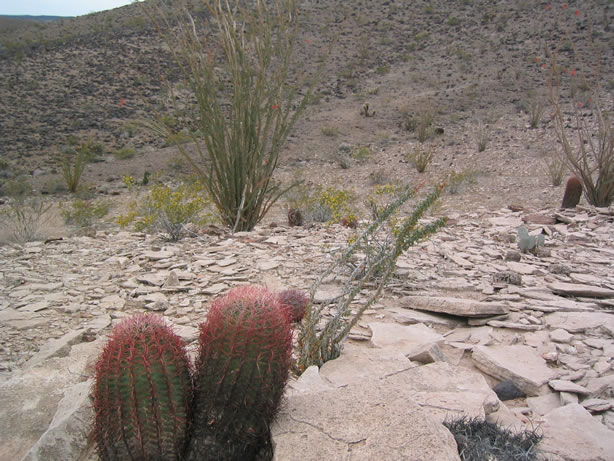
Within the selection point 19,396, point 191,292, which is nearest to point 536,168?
point 191,292

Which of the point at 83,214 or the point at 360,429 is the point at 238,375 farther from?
the point at 83,214

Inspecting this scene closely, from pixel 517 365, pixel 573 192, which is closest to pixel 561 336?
pixel 517 365

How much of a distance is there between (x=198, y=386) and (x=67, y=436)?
1.79ft

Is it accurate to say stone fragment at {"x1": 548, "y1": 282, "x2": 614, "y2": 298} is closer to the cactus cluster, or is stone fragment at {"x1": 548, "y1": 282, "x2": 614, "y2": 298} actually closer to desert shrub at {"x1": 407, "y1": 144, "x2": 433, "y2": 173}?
the cactus cluster

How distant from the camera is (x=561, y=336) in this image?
10.4 feet

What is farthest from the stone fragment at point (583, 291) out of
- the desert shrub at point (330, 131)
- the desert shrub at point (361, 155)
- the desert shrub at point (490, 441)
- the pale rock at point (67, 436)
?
the desert shrub at point (330, 131)

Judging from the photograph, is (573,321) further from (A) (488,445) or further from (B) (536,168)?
(B) (536,168)

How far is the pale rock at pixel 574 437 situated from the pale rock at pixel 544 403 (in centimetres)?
12

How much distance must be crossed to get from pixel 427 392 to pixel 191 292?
2186 millimetres

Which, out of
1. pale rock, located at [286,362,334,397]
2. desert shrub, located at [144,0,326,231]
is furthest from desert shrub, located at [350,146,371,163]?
pale rock, located at [286,362,334,397]

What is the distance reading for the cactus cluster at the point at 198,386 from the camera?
1.65 metres

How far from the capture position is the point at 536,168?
11664 millimetres

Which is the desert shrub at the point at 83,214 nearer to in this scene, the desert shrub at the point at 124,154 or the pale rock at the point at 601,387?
the desert shrub at the point at 124,154

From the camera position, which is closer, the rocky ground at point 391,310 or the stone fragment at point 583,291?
the rocky ground at point 391,310
